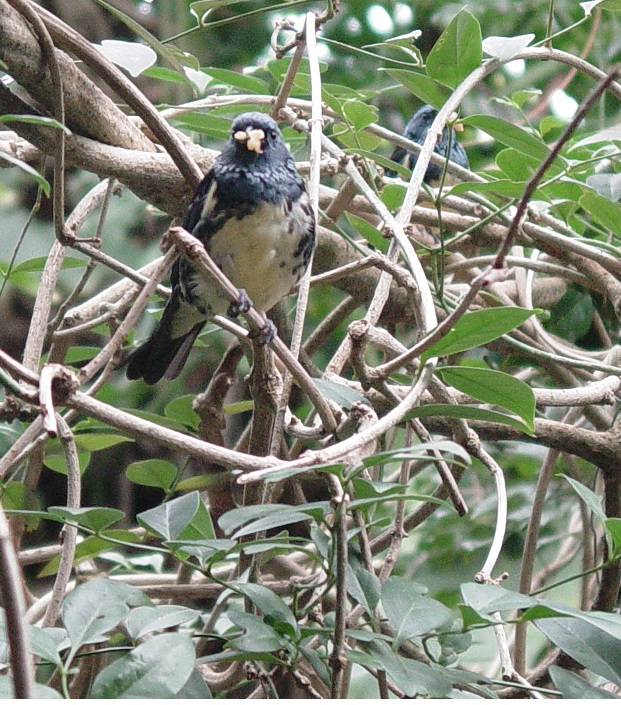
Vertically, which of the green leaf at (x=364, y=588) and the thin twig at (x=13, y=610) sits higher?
the thin twig at (x=13, y=610)

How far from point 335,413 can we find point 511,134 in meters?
0.48

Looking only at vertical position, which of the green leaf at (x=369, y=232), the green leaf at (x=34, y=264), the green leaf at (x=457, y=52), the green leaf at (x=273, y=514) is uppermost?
the green leaf at (x=457, y=52)

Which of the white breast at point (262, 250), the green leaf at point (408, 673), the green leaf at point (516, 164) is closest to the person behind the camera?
the green leaf at point (408, 673)

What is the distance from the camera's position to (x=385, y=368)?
1.10 meters

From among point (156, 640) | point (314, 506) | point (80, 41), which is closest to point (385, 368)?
point (314, 506)

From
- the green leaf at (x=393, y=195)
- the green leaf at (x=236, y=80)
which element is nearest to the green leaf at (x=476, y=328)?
the green leaf at (x=393, y=195)

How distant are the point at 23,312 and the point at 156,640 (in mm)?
3442

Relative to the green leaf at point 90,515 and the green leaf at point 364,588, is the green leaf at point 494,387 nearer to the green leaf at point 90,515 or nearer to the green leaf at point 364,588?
the green leaf at point 364,588

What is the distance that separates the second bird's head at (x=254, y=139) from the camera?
166 cm

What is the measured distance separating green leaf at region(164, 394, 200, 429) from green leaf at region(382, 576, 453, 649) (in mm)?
711

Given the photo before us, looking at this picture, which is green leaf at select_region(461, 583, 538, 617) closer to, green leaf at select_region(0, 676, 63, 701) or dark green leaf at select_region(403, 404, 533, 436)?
dark green leaf at select_region(403, 404, 533, 436)

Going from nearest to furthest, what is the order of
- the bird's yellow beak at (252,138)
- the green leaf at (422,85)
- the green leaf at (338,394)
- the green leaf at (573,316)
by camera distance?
the green leaf at (338,394)
the green leaf at (422,85)
the bird's yellow beak at (252,138)
the green leaf at (573,316)

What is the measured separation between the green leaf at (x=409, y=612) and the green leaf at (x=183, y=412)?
711 mm

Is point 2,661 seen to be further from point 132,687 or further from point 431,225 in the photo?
point 431,225
